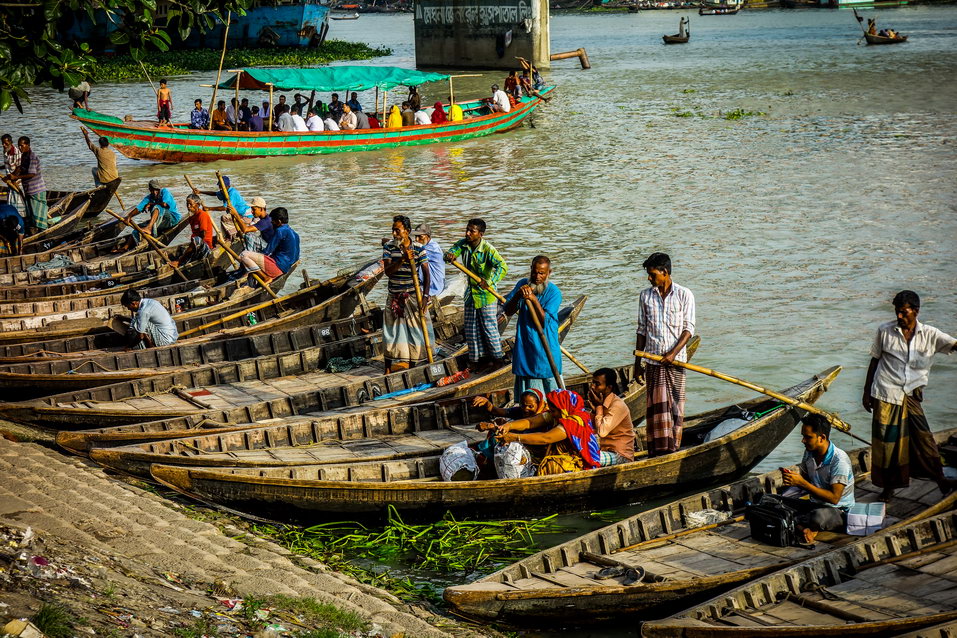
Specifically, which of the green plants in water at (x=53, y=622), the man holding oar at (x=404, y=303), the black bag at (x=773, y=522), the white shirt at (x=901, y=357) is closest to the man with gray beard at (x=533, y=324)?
the man holding oar at (x=404, y=303)

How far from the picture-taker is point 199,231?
13.5 meters

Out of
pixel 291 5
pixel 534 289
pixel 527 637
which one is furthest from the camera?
pixel 291 5

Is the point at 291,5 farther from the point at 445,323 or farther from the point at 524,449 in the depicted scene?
the point at 524,449

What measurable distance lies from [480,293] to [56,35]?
412 cm

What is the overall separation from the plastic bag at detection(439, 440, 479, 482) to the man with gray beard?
998 mm

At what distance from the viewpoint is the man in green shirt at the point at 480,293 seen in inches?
360

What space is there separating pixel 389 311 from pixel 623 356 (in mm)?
3816

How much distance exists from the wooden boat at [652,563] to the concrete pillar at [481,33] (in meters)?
40.8

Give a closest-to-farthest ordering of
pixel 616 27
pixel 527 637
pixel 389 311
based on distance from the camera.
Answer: pixel 527 637 → pixel 389 311 → pixel 616 27

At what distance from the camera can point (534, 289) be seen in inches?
328

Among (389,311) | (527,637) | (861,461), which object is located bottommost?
(527,637)

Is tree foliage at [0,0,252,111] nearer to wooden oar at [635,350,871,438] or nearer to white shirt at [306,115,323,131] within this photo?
wooden oar at [635,350,871,438]

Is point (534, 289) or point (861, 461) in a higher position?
point (534, 289)

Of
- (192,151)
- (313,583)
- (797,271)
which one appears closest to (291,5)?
(192,151)
